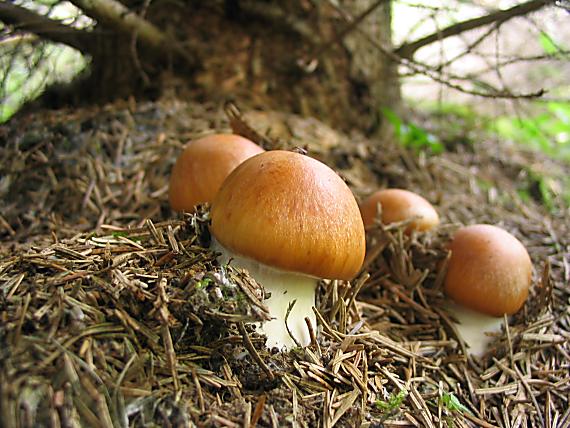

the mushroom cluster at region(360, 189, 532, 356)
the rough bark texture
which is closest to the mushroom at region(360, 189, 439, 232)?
the mushroom cluster at region(360, 189, 532, 356)

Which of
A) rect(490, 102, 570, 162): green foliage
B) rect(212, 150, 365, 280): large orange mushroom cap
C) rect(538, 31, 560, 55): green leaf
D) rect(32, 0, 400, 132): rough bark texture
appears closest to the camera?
rect(212, 150, 365, 280): large orange mushroom cap

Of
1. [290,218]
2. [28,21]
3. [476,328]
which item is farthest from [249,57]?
[476,328]

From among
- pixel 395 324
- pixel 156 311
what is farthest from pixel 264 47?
pixel 156 311

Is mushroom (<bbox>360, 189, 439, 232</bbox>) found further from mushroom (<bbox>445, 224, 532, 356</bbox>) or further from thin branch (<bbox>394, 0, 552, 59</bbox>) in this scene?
thin branch (<bbox>394, 0, 552, 59</bbox>)

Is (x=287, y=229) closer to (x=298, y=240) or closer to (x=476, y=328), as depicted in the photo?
(x=298, y=240)

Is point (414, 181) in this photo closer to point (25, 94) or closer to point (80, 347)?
point (80, 347)
